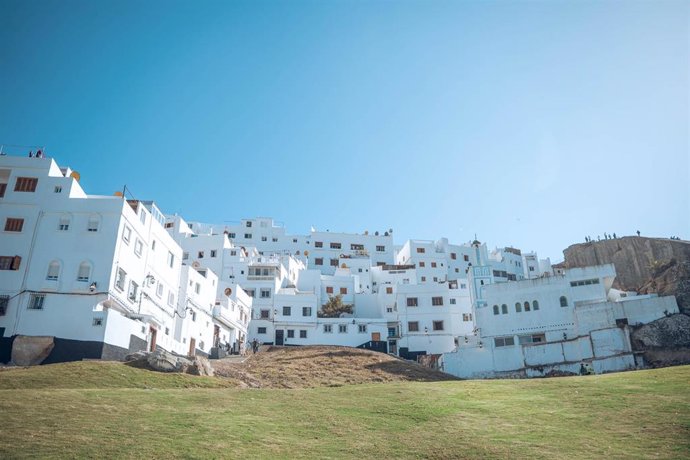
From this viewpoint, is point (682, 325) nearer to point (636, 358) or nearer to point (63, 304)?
point (636, 358)

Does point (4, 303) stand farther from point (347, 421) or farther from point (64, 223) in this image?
point (347, 421)

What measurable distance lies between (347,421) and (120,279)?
77.2ft

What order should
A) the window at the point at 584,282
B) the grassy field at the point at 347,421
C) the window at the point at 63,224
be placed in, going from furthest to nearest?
1. the window at the point at 584,282
2. the window at the point at 63,224
3. the grassy field at the point at 347,421

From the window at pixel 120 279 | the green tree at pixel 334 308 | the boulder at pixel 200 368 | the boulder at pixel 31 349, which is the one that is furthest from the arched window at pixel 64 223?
the green tree at pixel 334 308

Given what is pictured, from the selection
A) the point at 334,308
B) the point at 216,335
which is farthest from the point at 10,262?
the point at 334,308

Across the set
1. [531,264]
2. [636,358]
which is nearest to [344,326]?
[636,358]

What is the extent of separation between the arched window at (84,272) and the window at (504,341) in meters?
36.0

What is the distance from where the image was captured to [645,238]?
94.9m

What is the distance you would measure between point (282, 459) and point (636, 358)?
125ft

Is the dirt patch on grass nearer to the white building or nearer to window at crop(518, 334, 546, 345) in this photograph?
the white building

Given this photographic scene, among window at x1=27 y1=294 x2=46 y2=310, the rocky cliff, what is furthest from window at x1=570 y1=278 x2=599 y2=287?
window at x1=27 y1=294 x2=46 y2=310

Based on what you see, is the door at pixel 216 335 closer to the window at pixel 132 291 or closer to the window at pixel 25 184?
the window at pixel 132 291

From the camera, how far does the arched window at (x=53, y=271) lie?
118ft

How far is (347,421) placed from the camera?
20.0m
